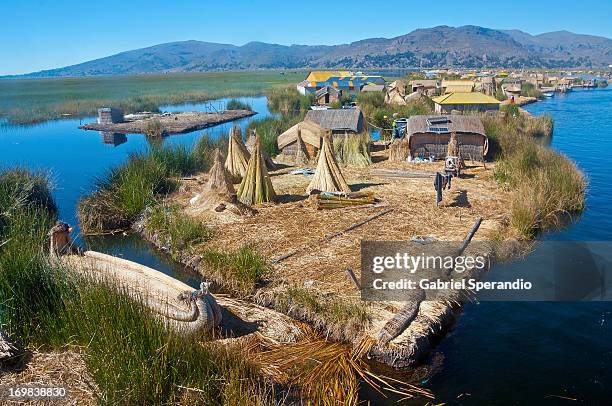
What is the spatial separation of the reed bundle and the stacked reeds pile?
5533 millimetres

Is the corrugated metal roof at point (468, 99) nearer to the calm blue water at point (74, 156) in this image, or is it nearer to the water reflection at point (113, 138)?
the calm blue water at point (74, 156)

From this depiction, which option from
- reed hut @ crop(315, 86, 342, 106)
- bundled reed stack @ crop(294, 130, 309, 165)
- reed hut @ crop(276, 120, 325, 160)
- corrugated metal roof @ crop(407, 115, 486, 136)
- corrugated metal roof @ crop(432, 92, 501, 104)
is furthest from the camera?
reed hut @ crop(315, 86, 342, 106)

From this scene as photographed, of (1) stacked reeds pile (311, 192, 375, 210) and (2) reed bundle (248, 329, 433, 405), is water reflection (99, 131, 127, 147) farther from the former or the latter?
(2) reed bundle (248, 329, 433, 405)

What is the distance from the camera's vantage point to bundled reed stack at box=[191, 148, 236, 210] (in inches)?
476

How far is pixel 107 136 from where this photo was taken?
1117 inches

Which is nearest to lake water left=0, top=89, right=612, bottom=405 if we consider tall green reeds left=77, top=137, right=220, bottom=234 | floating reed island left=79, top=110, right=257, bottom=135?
tall green reeds left=77, top=137, right=220, bottom=234

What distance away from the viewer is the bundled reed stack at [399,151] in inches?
701

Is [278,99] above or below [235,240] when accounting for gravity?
above

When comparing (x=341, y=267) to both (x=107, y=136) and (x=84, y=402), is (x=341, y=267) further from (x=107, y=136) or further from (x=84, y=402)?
(x=107, y=136)

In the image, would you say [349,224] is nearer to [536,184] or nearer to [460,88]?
[536,184]

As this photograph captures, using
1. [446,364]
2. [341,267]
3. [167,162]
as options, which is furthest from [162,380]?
[167,162]

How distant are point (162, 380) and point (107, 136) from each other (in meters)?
26.1

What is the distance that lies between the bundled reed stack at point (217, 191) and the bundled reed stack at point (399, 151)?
7425 millimetres

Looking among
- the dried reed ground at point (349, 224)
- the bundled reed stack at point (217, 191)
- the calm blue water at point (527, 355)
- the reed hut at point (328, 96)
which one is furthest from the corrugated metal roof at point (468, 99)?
the calm blue water at point (527, 355)
